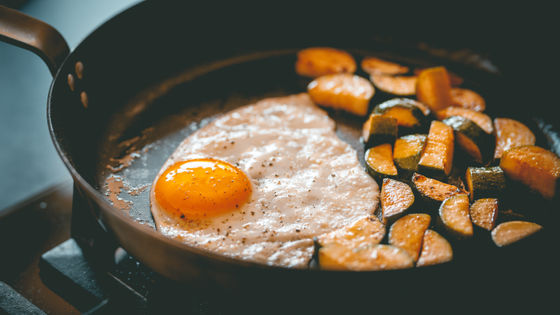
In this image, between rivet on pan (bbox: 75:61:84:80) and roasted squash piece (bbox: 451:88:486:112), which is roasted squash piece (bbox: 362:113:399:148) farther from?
rivet on pan (bbox: 75:61:84:80)

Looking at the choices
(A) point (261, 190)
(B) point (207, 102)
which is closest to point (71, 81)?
(B) point (207, 102)

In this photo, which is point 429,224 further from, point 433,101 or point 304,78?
point 304,78

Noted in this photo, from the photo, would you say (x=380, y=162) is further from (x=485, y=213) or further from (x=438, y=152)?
(x=485, y=213)

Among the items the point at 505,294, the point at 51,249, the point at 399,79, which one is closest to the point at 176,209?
the point at 51,249

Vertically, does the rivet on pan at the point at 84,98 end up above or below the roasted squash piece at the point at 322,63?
below

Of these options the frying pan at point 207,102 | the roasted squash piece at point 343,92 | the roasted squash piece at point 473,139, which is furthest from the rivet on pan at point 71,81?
the roasted squash piece at point 473,139

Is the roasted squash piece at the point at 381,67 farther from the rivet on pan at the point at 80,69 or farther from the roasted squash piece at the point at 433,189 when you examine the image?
the rivet on pan at the point at 80,69
